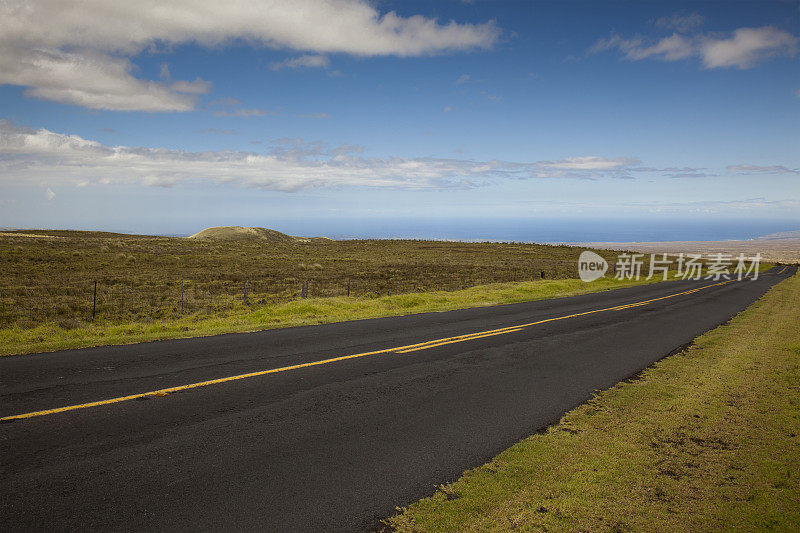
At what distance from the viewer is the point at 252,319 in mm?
15219

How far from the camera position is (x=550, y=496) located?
4383 millimetres

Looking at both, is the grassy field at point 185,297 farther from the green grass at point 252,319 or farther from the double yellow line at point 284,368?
the double yellow line at point 284,368

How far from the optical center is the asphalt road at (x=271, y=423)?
407 cm

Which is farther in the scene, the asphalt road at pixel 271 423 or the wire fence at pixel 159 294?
the wire fence at pixel 159 294

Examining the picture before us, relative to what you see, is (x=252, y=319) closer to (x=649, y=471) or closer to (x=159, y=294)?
(x=159, y=294)

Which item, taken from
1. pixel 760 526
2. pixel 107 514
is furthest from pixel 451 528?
pixel 107 514

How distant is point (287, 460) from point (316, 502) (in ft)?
2.92

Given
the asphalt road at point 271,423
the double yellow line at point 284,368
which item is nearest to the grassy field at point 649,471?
the asphalt road at point 271,423

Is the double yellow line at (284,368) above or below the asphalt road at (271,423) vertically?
above

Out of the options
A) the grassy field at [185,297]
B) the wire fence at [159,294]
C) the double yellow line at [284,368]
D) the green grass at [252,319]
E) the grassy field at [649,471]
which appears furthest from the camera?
the wire fence at [159,294]

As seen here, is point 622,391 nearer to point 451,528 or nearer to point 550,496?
point 550,496

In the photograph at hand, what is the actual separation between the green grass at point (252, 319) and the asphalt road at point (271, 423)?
1.10 metres

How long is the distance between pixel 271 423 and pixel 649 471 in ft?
15.7

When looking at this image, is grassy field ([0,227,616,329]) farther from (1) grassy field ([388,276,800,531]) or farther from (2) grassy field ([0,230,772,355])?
(1) grassy field ([388,276,800,531])
